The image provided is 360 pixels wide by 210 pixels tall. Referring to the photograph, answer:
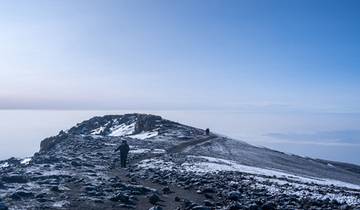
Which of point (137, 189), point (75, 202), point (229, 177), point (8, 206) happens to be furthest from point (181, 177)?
point (8, 206)

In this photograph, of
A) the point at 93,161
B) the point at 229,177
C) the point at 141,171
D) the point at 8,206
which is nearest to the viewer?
the point at 8,206

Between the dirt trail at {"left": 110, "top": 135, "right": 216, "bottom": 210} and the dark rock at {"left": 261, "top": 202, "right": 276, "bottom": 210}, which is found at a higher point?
the dark rock at {"left": 261, "top": 202, "right": 276, "bottom": 210}

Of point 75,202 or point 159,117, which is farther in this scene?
point 159,117

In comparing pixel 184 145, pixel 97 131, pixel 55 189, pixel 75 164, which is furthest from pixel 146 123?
pixel 55 189

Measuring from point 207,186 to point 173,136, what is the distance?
41.9 meters

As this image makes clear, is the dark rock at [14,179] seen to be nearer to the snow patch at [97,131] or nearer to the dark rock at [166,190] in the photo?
the dark rock at [166,190]

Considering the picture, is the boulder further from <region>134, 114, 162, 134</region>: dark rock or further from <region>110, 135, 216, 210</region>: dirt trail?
<region>134, 114, 162, 134</region>: dark rock

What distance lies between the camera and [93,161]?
1619 inches

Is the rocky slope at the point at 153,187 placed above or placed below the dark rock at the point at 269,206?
below

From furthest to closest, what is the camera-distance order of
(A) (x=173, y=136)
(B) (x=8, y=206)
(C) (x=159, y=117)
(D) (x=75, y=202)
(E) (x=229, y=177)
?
1. (C) (x=159, y=117)
2. (A) (x=173, y=136)
3. (E) (x=229, y=177)
4. (D) (x=75, y=202)
5. (B) (x=8, y=206)

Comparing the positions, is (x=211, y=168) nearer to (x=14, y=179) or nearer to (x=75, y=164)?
(x=75, y=164)

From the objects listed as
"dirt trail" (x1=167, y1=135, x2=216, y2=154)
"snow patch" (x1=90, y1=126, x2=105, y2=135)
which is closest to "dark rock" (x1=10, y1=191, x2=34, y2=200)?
"dirt trail" (x1=167, y1=135, x2=216, y2=154)

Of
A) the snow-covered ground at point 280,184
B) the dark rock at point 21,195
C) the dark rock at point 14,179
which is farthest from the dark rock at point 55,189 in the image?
the snow-covered ground at point 280,184

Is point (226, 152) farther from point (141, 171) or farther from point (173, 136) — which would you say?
point (141, 171)
